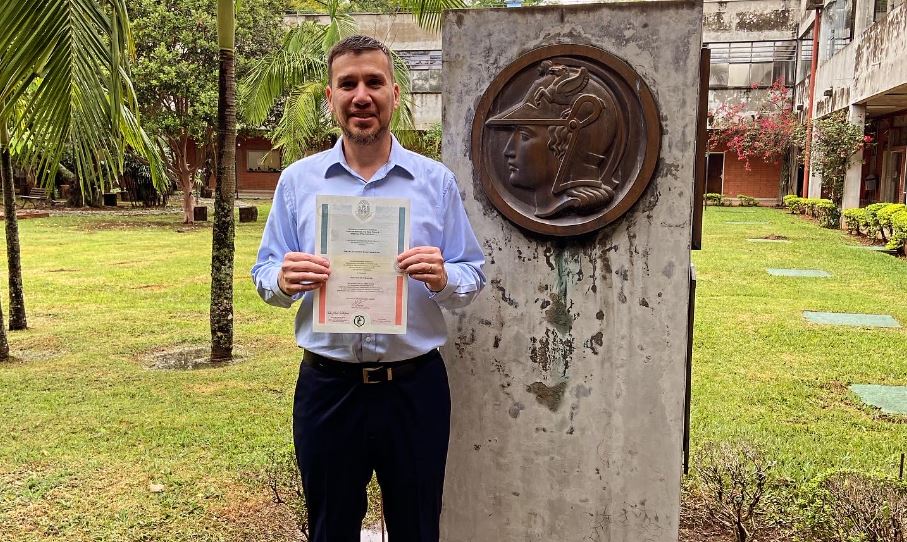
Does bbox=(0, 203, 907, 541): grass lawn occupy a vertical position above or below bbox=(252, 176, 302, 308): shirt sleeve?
below

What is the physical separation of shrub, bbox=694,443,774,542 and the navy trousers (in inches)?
57.5

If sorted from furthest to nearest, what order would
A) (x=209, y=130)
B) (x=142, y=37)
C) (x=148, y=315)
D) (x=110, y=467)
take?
(x=209, y=130) → (x=142, y=37) → (x=148, y=315) → (x=110, y=467)

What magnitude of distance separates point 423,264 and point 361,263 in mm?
178

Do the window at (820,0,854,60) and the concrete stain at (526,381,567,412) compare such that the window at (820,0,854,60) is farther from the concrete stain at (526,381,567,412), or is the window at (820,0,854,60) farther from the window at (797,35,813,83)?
the concrete stain at (526,381,567,412)

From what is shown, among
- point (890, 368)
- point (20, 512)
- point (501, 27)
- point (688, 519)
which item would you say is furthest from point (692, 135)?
point (890, 368)

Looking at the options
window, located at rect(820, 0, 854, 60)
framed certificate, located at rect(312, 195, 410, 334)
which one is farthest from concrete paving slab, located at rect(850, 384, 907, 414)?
window, located at rect(820, 0, 854, 60)

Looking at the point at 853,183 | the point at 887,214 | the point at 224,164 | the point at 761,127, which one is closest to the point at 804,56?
the point at 761,127

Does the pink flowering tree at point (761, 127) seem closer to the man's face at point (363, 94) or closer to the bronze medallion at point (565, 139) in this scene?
the bronze medallion at point (565, 139)

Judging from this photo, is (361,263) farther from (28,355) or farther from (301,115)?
(301,115)

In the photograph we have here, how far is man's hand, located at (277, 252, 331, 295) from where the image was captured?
6.59 ft

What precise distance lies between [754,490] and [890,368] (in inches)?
144

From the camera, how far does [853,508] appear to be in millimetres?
2848

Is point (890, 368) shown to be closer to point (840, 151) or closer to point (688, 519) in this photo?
point (688, 519)

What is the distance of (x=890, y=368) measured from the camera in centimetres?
606
